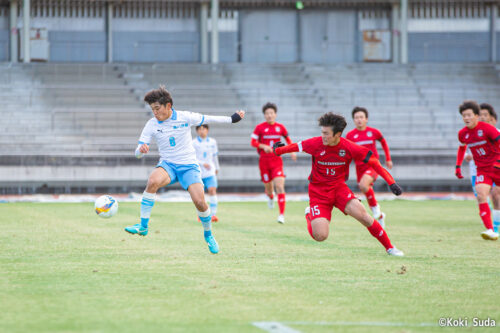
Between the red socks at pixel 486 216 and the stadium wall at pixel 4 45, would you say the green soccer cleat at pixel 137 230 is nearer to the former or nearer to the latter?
the red socks at pixel 486 216

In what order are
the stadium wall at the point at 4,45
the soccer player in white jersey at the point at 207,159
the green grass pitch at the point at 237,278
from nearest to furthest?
1. the green grass pitch at the point at 237,278
2. the soccer player in white jersey at the point at 207,159
3. the stadium wall at the point at 4,45

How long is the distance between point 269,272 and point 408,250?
9.70 ft

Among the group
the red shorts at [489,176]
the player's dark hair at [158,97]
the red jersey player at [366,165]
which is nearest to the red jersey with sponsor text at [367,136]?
the red jersey player at [366,165]

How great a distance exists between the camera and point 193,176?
1000cm

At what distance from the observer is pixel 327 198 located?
9.63m

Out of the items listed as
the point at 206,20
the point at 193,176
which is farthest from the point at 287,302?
the point at 206,20

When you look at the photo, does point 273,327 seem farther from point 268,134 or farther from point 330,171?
point 268,134

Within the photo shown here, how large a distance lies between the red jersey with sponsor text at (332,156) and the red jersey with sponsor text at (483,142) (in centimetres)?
362

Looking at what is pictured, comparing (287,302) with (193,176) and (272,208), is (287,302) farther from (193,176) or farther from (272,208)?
(272,208)

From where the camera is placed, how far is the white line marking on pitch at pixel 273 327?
5.49 metres

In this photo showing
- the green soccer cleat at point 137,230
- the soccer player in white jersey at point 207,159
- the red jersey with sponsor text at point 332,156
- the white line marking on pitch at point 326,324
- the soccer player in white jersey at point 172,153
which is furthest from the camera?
the soccer player in white jersey at point 207,159

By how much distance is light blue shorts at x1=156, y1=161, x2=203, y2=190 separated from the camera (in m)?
10.0

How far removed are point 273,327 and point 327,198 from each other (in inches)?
165

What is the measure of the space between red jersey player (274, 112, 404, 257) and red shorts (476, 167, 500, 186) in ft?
10.7
